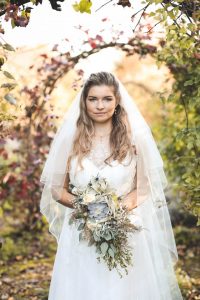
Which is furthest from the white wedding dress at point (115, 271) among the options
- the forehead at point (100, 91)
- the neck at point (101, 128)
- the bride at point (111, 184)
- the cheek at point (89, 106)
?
the forehead at point (100, 91)

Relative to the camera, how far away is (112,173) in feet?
11.0

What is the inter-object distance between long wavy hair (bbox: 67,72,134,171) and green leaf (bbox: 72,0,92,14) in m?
0.55

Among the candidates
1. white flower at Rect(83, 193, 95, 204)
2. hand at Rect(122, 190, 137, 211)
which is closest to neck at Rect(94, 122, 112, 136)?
hand at Rect(122, 190, 137, 211)

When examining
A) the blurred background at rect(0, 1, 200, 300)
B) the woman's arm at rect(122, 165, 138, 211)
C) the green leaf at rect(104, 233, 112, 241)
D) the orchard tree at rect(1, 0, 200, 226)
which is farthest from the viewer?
the blurred background at rect(0, 1, 200, 300)

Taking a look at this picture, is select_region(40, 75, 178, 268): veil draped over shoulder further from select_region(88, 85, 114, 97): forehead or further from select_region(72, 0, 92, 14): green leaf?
select_region(72, 0, 92, 14): green leaf

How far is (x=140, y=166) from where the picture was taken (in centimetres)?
344

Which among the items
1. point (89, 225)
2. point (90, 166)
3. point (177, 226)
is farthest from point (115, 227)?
point (177, 226)

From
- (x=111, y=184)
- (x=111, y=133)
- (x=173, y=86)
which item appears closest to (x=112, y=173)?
(x=111, y=184)

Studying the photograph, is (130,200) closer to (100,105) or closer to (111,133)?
(111,133)

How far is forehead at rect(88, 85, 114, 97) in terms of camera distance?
3.36 m

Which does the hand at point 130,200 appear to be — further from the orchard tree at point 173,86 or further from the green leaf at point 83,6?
the green leaf at point 83,6

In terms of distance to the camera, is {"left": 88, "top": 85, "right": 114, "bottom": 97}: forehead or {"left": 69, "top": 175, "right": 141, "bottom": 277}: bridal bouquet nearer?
{"left": 69, "top": 175, "right": 141, "bottom": 277}: bridal bouquet

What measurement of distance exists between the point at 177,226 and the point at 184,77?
Answer: 282 centimetres

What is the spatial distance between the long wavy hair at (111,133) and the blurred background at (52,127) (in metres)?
0.48
